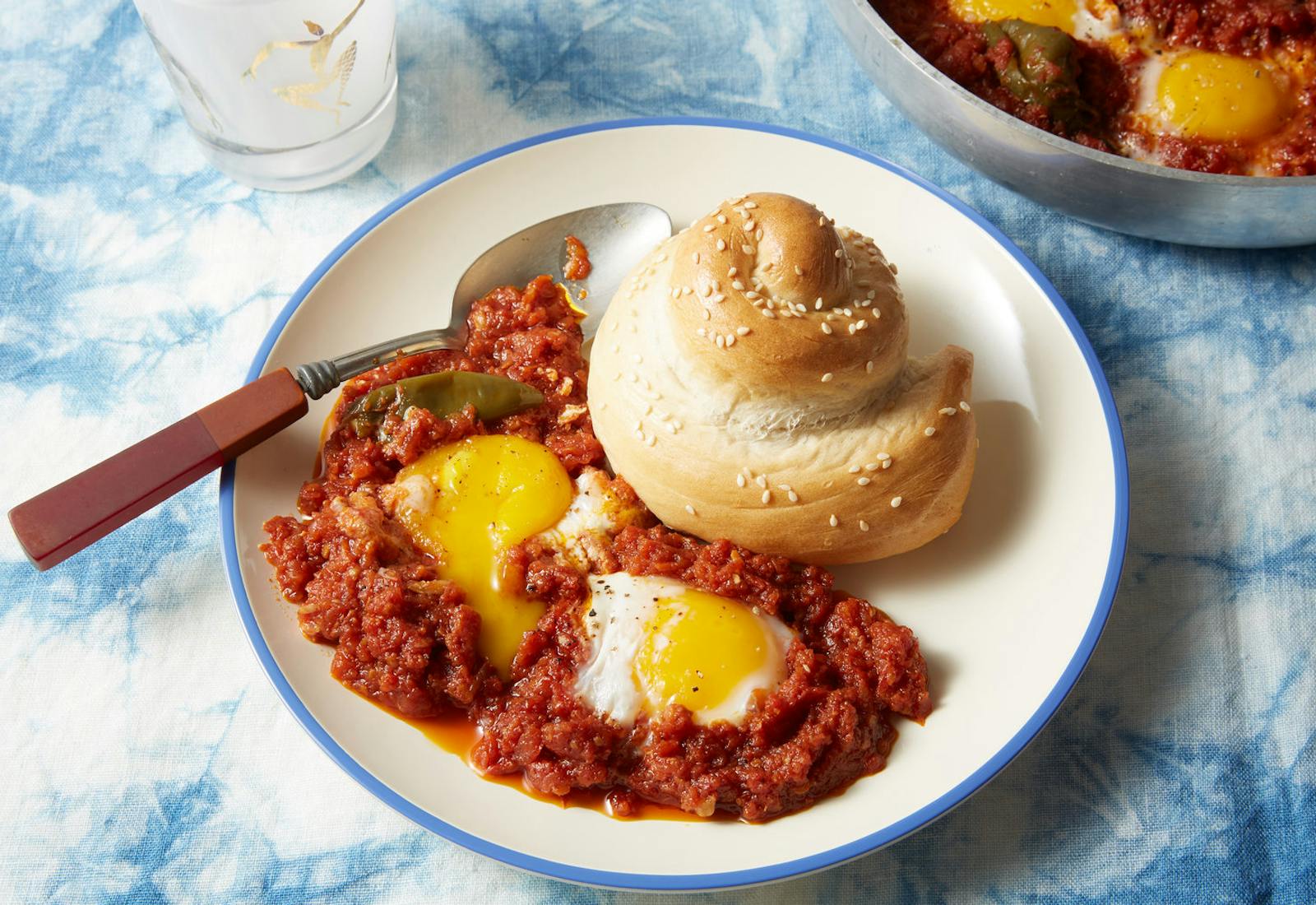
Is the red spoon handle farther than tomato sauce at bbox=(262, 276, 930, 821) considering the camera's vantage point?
Yes

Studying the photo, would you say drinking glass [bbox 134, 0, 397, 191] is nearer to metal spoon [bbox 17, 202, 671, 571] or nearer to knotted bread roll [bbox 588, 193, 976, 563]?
metal spoon [bbox 17, 202, 671, 571]

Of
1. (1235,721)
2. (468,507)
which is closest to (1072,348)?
(1235,721)

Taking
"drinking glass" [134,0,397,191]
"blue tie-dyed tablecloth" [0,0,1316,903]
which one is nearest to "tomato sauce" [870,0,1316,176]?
"blue tie-dyed tablecloth" [0,0,1316,903]

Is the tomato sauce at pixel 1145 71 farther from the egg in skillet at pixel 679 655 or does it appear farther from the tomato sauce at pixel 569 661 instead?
the egg in skillet at pixel 679 655

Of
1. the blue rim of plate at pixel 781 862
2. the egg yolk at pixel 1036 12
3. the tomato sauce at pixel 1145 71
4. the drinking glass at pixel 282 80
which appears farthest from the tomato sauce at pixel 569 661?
the egg yolk at pixel 1036 12

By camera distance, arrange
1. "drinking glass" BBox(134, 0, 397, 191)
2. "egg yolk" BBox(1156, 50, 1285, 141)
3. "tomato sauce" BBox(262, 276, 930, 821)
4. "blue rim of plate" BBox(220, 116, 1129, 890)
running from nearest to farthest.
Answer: "blue rim of plate" BBox(220, 116, 1129, 890) < "tomato sauce" BBox(262, 276, 930, 821) < "drinking glass" BBox(134, 0, 397, 191) < "egg yolk" BBox(1156, 50, 1285, 141)

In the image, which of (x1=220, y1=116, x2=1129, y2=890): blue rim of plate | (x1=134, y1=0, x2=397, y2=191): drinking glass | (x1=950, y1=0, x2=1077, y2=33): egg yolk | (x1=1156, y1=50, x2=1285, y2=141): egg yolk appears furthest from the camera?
(x1=950, y1=0, x2=1077, y2=33): egg yolk

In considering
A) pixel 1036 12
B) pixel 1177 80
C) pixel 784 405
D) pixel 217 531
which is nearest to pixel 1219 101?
pixel 1177 80
